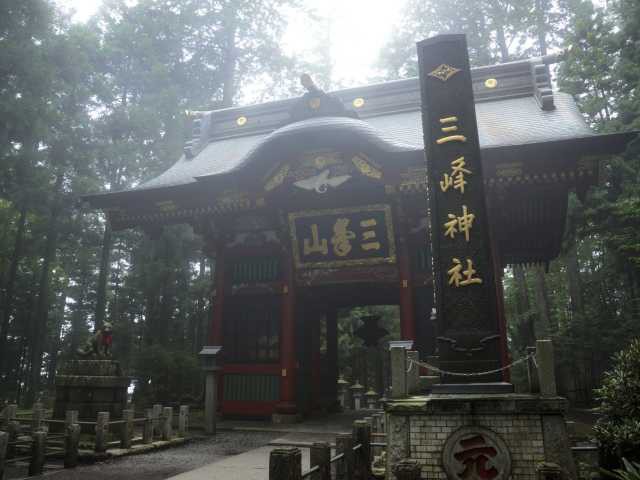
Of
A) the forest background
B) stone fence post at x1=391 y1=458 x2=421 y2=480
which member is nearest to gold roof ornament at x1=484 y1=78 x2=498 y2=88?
the forest background

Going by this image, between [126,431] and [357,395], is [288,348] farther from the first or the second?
[357,395]

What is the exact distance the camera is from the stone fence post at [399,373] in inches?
251

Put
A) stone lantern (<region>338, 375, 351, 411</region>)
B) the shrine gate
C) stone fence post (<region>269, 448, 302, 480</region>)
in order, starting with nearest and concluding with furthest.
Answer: stone fence post (<region>269, 448, 302, 480</region>)
the shrine gate
stone lantern (<region>338, 375, 351, 411</region>)

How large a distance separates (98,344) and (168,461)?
3524mm

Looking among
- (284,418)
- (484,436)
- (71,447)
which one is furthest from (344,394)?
(484,436)

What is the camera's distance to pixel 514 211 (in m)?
13.1

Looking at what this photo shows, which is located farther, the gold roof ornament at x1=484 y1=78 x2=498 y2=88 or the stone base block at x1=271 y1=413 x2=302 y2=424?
the gold roof ornament at x1=484 y1=78 x2=498 y2=88

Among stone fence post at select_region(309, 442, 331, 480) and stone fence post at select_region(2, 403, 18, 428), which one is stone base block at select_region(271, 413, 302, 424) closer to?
stone fence post at select_region(2, 403, 18, 428)

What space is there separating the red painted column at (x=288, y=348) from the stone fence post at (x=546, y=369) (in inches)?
309

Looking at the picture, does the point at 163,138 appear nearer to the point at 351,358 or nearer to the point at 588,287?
the point at 351,358

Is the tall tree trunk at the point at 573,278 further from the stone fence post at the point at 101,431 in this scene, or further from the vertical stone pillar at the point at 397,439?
the stone fence post at the point at 101,431

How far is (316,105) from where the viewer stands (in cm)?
1283

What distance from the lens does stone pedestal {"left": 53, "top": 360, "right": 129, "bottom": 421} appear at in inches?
384

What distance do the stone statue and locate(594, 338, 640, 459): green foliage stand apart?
934cm
